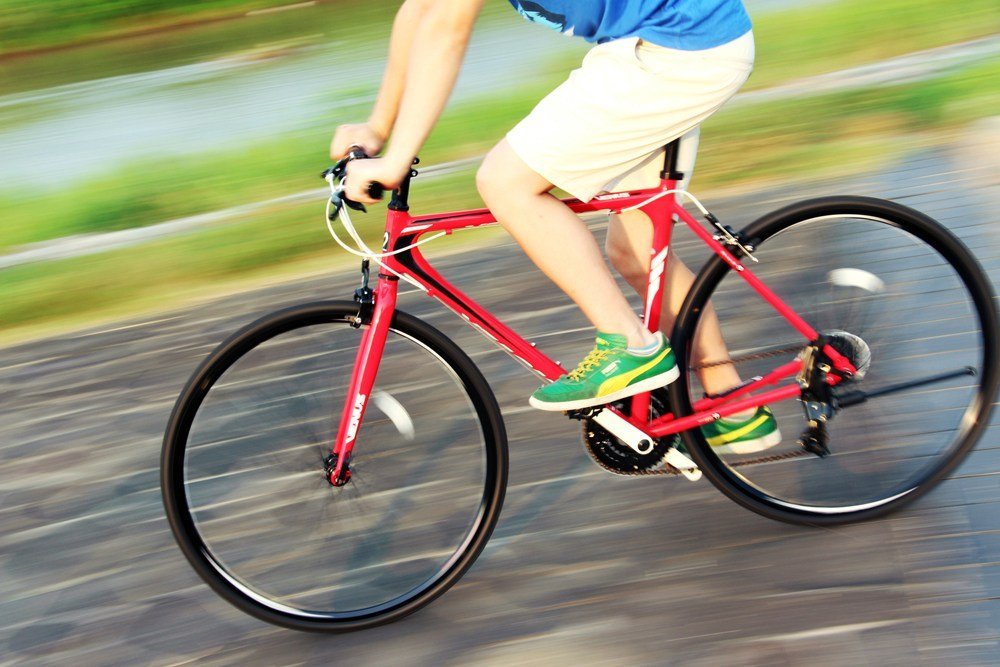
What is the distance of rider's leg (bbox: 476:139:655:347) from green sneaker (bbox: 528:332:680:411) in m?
0.05

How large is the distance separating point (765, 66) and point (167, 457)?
614 cm

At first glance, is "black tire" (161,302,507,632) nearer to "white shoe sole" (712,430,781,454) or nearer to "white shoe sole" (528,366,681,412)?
"white shoe sole" (528,366,681,412)

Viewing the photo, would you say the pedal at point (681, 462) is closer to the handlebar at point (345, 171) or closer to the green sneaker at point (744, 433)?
the green sneaker at point (744, 433)

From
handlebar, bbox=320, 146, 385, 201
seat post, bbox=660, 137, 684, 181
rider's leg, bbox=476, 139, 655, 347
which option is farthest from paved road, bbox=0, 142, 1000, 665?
handlebar, bbox=320, 146, 385, 201

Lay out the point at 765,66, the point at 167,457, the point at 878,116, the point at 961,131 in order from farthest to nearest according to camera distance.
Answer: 1. the point at 765,66
2. the point at 878,116
3. the point at 961,131
4. the point at 167,457

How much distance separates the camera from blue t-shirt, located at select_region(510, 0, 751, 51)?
9.14 ft

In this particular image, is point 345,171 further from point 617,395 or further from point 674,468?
point 674,468

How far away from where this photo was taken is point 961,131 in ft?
20.4

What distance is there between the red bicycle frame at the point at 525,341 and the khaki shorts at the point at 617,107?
0.55 ft

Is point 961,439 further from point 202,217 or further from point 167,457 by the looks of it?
point 202,217

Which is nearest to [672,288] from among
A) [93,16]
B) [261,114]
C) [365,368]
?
[365,368]

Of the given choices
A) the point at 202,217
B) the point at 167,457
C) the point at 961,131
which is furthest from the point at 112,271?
the point at 961,131

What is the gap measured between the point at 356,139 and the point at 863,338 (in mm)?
1604

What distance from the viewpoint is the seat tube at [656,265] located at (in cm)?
304
